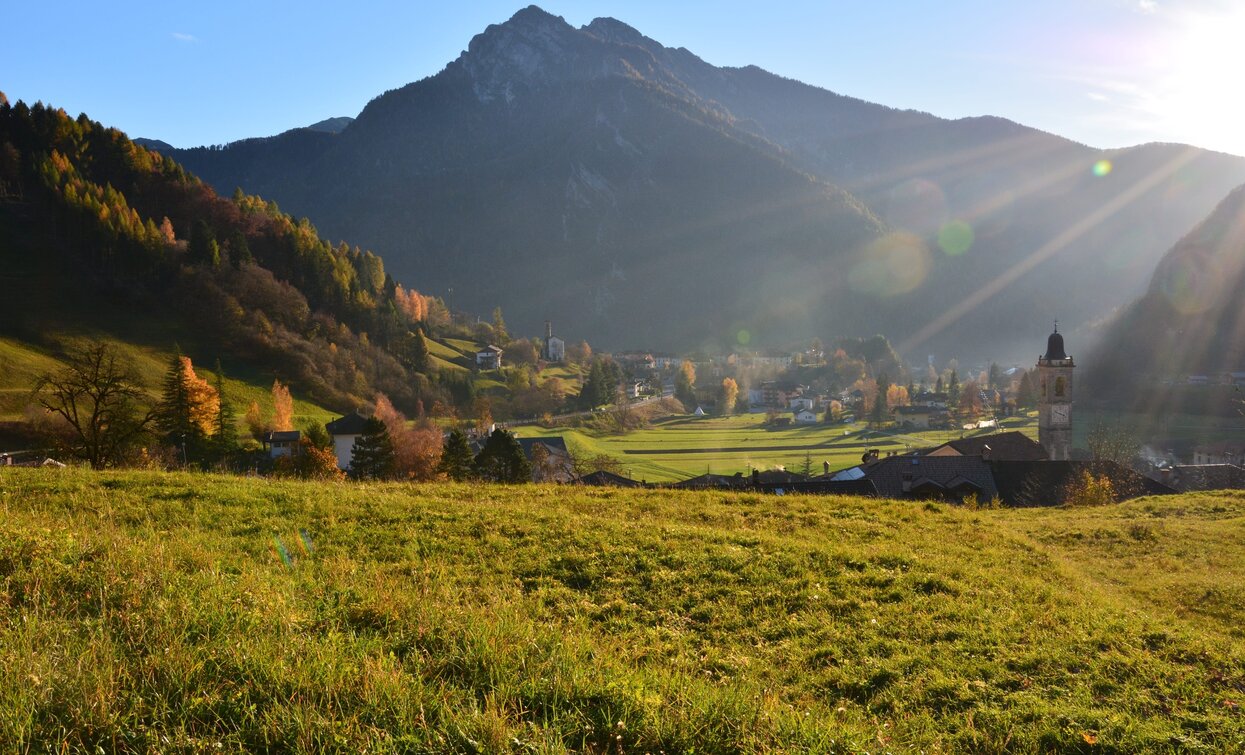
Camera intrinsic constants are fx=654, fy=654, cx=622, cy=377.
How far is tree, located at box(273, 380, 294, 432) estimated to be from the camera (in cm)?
7500

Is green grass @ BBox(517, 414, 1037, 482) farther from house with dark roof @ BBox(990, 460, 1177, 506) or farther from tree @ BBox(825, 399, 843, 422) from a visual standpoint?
house with dark roof @ BBox(990, 460, 1177, 506)

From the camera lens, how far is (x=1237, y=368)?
5748 inches

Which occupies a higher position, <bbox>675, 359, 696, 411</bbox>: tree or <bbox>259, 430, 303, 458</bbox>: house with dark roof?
<bbox>675, 359, 696, 411</bbox>: tree

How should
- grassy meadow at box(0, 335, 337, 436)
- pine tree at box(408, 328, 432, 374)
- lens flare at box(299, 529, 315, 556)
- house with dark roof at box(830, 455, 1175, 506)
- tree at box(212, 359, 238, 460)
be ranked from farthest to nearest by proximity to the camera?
1. pine tree at box(408, 328, 432, 374)
2. grassy meadow at box(0, 335, 337, 436)
3. tree at box(212, 359, 238, 460)
4. house with dark roof at box(830, 455, 1175, 506)
5. lens flare at box(299, 529, 315, 556)

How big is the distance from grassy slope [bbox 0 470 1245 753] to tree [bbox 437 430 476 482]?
3317 centimetres

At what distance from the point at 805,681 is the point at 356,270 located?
141 m

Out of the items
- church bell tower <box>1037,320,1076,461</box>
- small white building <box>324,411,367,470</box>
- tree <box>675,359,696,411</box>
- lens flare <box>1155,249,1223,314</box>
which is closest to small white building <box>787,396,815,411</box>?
tree <box>675,359,696,411</box>

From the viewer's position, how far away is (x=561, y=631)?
6.49m

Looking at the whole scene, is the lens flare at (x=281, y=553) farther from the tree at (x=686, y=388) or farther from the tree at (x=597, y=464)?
the tree at (x=686, y=388)

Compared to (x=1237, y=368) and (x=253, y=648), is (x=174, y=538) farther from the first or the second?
(x=1237, y=368)

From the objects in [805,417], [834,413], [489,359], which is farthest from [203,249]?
[834,413]

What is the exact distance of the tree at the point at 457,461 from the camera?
47688mm

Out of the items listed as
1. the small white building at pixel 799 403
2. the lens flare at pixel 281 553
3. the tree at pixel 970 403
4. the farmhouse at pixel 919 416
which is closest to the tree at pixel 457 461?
the lens flare at pixel 281 553

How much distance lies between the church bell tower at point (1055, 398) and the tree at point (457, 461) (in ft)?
170
